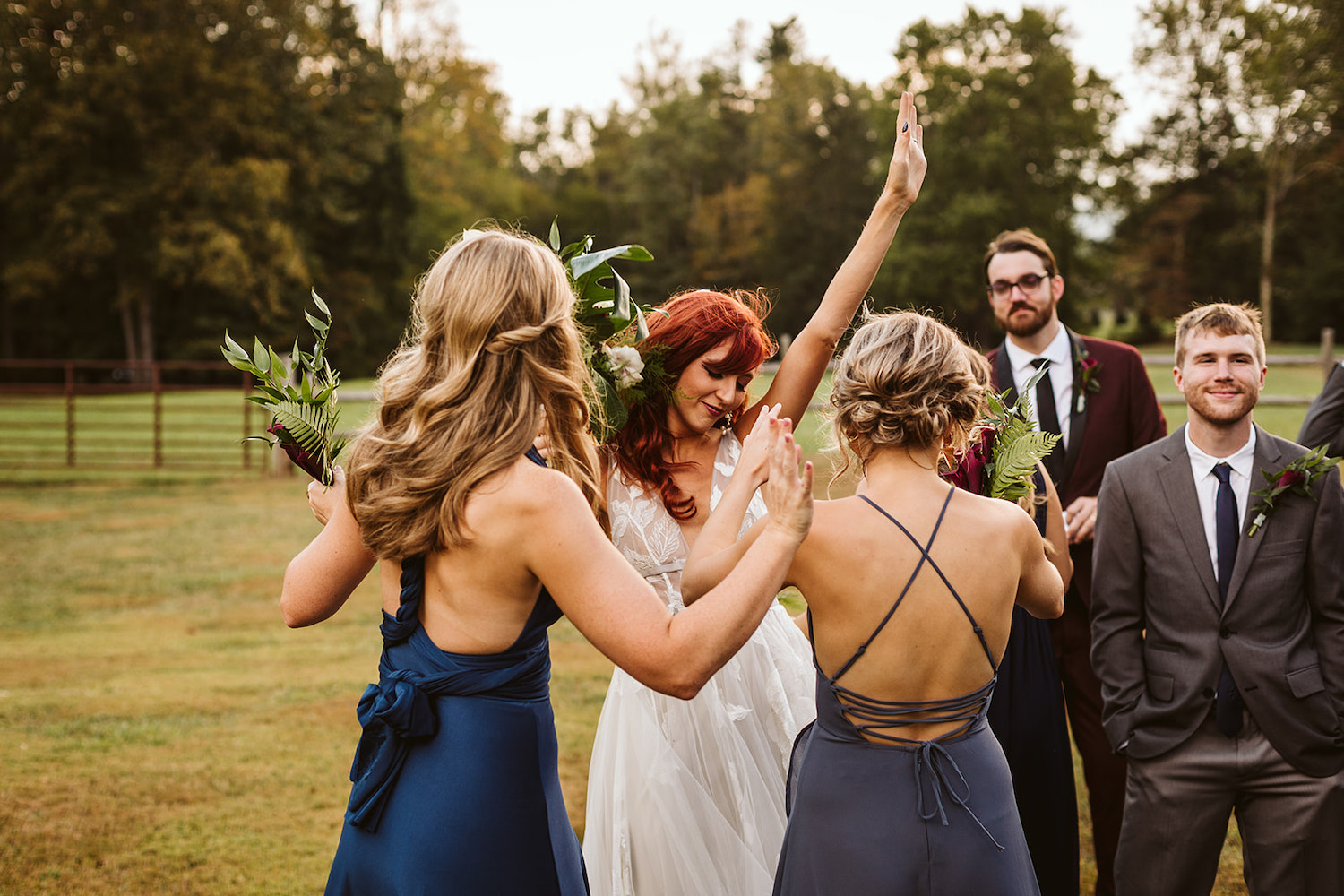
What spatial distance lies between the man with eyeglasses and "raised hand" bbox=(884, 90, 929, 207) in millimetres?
1391

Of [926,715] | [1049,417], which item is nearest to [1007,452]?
[926,715]

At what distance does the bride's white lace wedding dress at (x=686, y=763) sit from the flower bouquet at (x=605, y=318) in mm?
531

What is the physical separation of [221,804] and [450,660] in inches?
162

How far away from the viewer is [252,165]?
3447cm

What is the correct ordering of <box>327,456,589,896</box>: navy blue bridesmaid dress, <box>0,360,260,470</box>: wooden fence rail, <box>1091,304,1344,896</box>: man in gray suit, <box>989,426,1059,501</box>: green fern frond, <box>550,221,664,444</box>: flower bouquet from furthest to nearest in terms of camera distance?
1. <box>0,360,260,470</box>: wooden fence rail
2. <box>1091,304,1344,896</box>: man in gray suit
3. <box>550,221,664,444</box>: flower bouquet
4. <box>989,426,1059,501</box>: green fern frond
5. <box>327,456,589,896</box>: navy blue bridesmaid dress

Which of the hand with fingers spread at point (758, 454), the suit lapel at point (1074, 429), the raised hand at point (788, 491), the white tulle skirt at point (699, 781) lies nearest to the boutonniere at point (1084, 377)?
the suit lapel at point (1074, 429)

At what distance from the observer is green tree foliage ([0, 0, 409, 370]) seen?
1337 inches

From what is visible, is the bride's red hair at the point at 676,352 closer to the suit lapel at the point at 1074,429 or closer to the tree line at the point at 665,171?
the suit lapel at the point at 1074,429

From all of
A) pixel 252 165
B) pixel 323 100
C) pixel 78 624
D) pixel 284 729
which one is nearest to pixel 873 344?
pixel 284 729

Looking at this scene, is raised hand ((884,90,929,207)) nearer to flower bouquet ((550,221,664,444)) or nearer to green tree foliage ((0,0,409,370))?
flower bouquet ((550,221,664,444))

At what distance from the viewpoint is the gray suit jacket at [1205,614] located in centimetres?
317

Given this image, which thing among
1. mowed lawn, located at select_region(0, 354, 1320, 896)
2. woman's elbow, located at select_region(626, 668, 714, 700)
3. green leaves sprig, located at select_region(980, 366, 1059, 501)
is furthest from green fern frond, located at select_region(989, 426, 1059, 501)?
woman's elbow, located at select_region(626, 668, 714, 700)

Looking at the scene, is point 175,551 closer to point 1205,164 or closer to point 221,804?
point 221,804

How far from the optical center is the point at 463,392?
6.57ft
